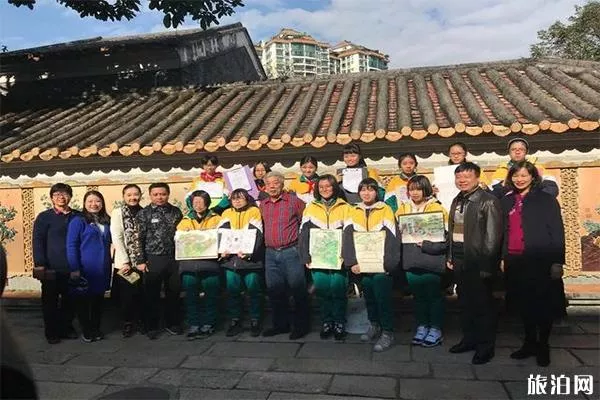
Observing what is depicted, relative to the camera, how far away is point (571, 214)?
6102 mm

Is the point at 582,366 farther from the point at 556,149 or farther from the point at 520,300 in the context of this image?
the point at 556,149

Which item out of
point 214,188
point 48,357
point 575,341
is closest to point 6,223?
point 48,357

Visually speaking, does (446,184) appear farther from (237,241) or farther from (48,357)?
(48,357)

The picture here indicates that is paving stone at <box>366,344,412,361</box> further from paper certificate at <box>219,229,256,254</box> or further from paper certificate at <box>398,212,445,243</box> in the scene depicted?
paper certificate at <box>219,229,256,254</box>

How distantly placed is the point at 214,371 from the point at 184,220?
1808 mm

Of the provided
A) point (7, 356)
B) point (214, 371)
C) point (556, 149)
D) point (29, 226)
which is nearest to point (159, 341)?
point (214, 371)

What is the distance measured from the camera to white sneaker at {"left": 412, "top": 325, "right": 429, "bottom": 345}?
5065 millimetres

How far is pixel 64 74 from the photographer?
10.6 metres

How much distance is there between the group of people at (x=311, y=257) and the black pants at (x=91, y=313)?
0.01 metres

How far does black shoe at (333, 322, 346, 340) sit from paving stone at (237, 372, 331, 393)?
952 millimetres

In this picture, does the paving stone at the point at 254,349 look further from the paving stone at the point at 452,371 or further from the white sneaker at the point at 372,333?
the paving stone at the point at 452,371

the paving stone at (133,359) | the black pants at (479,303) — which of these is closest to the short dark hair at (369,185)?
the black pants at (479,303)

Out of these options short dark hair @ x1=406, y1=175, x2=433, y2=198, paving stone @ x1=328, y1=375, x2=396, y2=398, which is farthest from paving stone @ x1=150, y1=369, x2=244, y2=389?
short dark hair @ x1=406, y1=175, x2=433, y2=198

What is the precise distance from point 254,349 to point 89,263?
217 cm
